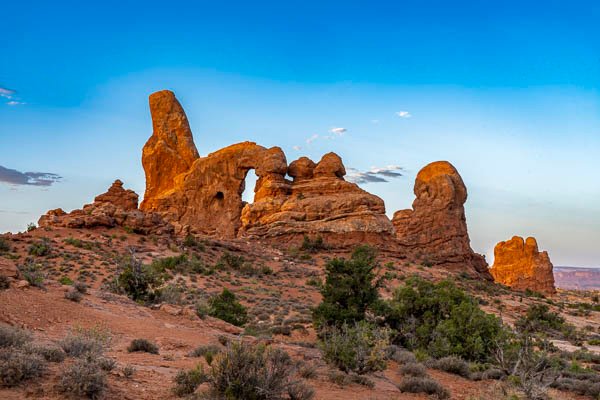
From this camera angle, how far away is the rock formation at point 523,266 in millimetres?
58000

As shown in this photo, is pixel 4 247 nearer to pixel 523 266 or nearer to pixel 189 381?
pixel 189 381

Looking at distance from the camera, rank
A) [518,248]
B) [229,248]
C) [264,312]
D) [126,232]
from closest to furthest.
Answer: [264,312] → [126,232] → [229,248] → [518,248]

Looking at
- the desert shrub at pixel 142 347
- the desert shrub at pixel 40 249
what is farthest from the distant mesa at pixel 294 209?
the desert shrub at pixel 142 347

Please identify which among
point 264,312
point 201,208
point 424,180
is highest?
point 424,180

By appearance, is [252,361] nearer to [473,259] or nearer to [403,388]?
[403,388]

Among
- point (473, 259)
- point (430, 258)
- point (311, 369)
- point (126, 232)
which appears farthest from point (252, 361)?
point (473, 259)

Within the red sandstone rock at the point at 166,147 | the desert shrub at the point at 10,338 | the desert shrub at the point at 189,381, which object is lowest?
the desert shrub at the point at 189,381

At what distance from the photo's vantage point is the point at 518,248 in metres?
61.9

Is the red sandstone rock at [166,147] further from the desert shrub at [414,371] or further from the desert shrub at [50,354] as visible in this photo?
the desert shrub at [50,354]

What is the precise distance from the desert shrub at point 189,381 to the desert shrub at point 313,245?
115ft

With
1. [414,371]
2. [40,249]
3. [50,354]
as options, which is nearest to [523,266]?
[40,249]

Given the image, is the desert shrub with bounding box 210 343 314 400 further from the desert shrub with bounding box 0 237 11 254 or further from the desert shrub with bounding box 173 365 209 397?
the desert shrub with bounding box 0 237 11 254

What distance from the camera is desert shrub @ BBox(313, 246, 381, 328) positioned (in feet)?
53.7

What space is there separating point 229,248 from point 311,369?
30923 millimetres
